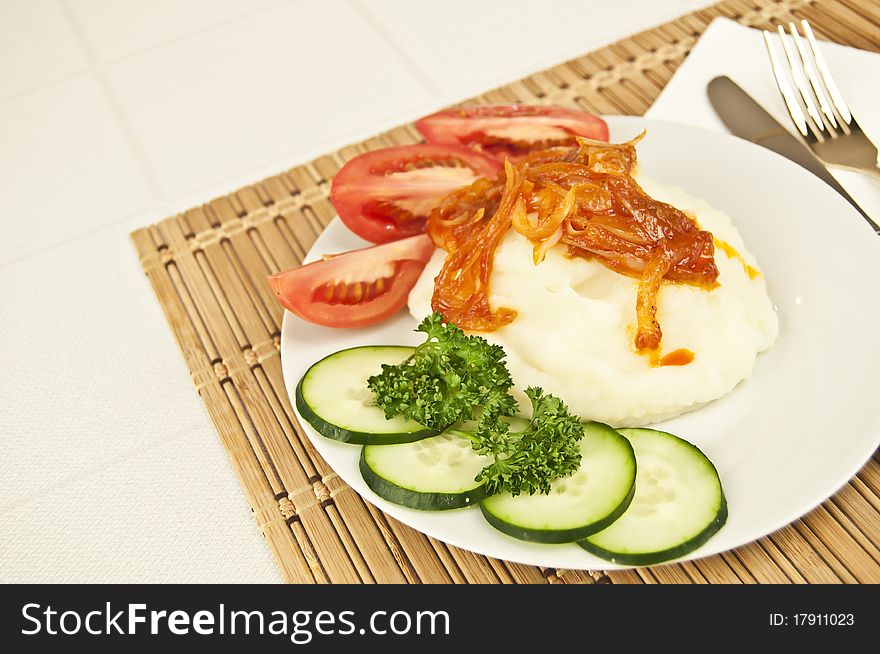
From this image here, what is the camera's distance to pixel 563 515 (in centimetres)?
258

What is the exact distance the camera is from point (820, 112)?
4000 millimetres

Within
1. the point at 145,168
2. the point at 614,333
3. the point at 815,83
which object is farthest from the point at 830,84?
the point at 145,168

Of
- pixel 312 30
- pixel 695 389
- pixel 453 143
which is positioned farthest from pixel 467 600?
pixel 312 30

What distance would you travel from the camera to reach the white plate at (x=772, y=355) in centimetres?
265

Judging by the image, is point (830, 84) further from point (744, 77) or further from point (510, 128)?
point (510, 128)

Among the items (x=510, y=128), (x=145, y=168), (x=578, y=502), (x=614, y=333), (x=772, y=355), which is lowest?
(x=578, y=502)

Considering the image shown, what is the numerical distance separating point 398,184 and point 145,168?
2.10 metres

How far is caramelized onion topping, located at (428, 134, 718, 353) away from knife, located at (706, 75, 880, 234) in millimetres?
876

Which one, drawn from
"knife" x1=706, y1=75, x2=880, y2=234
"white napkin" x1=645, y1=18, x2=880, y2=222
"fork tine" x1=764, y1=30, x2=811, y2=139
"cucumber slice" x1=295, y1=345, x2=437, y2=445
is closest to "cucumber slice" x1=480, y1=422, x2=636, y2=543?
"cucumber slice" x1=295, y1=345, x2=437, y2=445

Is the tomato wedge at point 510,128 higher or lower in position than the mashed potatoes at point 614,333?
higher

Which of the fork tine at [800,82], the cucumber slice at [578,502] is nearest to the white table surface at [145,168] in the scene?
the cucumber slice at [578,502]

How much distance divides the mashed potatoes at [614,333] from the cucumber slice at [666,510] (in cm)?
22

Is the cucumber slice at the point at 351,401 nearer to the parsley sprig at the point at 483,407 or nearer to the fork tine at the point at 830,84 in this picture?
the parsley sprig at the point at 483,407

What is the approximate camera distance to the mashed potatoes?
2.97 meters
